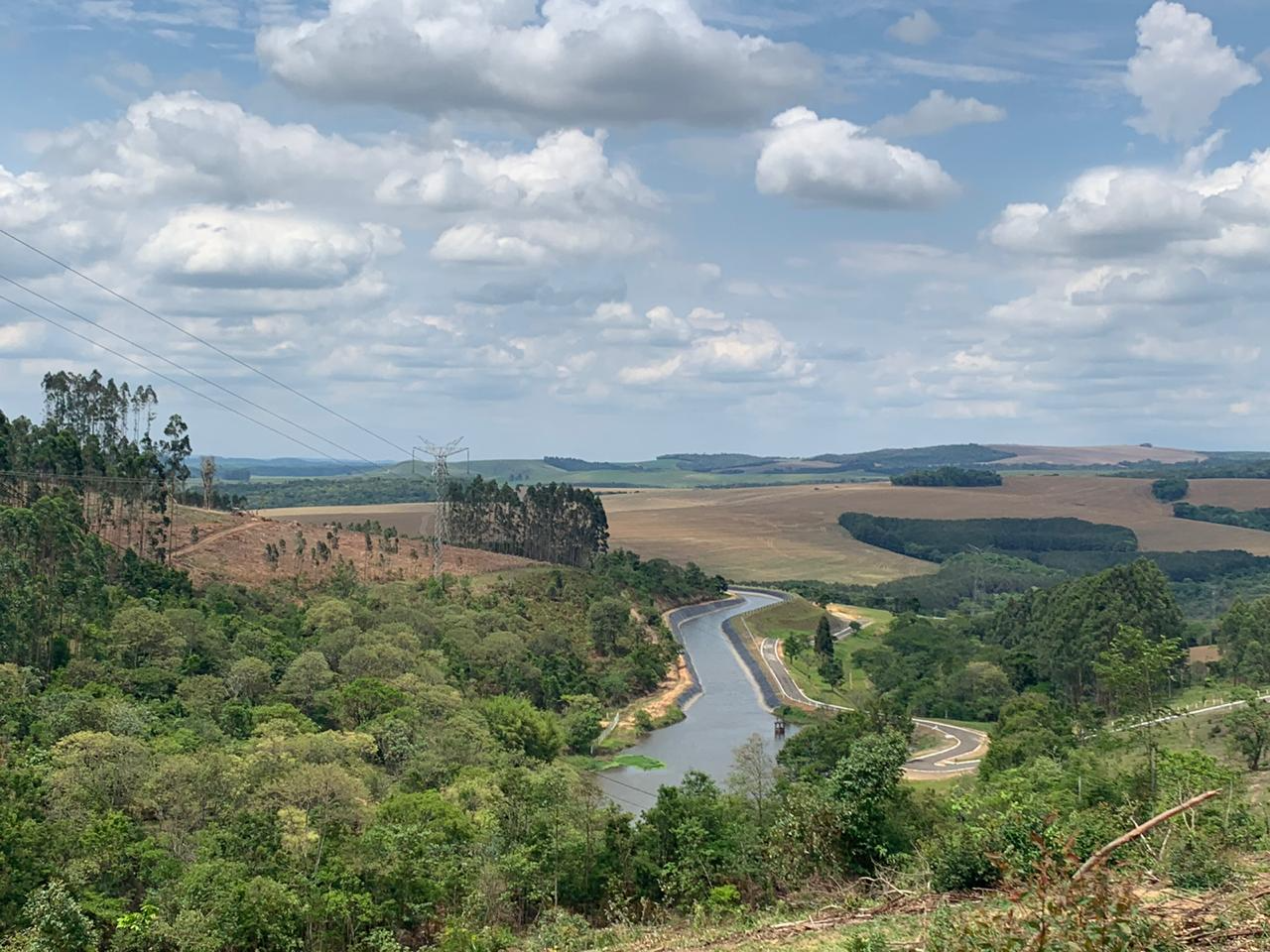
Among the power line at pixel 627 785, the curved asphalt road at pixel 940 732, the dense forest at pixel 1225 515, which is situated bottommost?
the curved asphalt road at pixel 940 732

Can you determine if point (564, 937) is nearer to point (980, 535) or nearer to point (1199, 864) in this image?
point (1199, 864)

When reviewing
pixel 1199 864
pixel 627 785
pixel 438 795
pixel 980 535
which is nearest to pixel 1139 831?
pixel 1199 864

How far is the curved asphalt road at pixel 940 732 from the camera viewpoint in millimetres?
54062

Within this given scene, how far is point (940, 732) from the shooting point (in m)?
64.1

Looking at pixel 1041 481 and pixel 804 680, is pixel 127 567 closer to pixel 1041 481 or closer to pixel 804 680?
pixel 804 680

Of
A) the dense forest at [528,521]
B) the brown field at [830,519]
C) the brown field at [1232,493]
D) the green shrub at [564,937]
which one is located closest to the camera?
the green shrub at [564,937]

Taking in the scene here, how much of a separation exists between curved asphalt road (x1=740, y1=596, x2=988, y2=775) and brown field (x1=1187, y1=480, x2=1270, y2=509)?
110 meters

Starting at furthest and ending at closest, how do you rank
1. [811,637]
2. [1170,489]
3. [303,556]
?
[1170,489]
[811,637]
[303,556]

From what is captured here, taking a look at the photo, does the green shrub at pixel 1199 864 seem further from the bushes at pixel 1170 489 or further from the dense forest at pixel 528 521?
the bushes at pixel 1170 489

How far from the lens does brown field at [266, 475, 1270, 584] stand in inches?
5581

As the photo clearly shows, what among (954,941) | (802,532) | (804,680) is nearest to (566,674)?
(804,680)

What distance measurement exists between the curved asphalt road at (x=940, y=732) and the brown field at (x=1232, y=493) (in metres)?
110

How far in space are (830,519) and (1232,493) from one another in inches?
2503

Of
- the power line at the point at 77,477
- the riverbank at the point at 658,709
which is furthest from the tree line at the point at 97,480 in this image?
the riverbank at the point at 658,709
